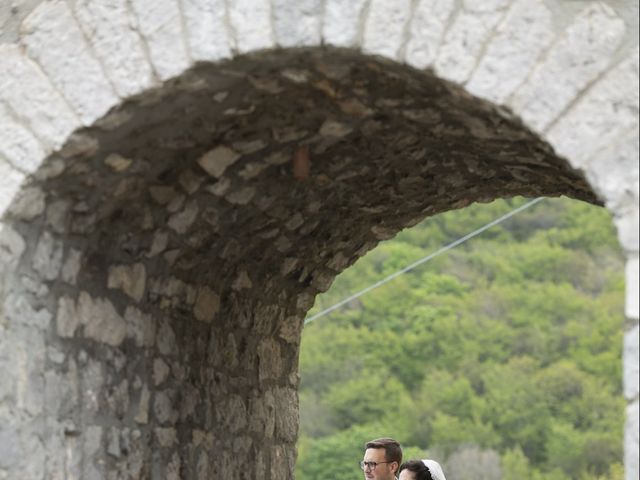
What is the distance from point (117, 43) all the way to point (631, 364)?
1.70 meters

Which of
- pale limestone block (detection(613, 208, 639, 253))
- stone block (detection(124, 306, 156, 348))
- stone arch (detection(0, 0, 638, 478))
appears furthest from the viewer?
stone block (detection(124, 306, 156, 348))

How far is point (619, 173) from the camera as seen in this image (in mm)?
3109

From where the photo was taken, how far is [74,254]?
3.95 m

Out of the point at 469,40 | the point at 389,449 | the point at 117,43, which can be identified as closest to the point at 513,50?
the point at 469,40

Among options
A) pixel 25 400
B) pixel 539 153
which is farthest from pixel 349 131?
pixel 25 400

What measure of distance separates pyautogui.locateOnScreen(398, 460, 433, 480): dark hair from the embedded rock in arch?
90 centimetres

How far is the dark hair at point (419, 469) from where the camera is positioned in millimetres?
5867

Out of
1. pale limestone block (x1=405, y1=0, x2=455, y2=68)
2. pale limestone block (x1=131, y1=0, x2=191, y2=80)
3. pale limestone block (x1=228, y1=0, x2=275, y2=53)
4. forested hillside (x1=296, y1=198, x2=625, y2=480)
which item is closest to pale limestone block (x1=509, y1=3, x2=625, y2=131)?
pale limestone block (x1=405, y1=0, x2=455, y2=68)

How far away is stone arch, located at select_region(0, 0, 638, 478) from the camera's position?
322cm

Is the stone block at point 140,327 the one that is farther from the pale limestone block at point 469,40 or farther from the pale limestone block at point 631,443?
the pale limestone block at point 631,443

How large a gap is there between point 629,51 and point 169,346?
7.12 ft

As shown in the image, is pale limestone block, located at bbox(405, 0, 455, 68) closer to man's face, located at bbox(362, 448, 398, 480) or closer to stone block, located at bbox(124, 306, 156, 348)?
stone block, located at bbox(124, 306, 156, 348)

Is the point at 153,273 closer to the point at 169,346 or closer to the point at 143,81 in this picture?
the point at 169,346

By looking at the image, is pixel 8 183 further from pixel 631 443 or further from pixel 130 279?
pixel 631 443
